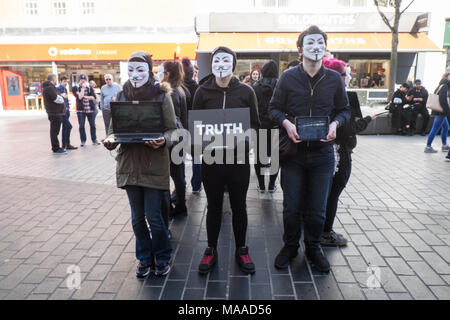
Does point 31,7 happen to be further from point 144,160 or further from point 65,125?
point 144,160

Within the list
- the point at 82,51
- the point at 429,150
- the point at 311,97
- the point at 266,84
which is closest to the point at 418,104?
the point at 429,150

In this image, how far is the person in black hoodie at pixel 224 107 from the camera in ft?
10.1

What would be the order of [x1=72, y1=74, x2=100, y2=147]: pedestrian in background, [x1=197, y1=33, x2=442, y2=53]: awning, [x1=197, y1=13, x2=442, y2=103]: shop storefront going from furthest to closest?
[x1=197, y1=13, x2=442, y2=103]: shop storefront
[x1=197, y1=33, x2=442, y2=53]: awning
[x1=72, y1=74, x2=100, y2=147]: pedestrian in background

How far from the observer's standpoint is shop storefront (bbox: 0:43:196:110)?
1891cm

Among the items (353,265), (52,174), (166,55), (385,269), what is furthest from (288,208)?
(166,55)

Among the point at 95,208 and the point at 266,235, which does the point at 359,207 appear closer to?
the point at 266,235

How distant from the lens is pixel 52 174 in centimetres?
694

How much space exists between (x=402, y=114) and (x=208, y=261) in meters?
9.86

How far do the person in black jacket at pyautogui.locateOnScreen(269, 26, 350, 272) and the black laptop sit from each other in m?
1.07

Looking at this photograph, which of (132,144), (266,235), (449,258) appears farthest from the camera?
(266,235)

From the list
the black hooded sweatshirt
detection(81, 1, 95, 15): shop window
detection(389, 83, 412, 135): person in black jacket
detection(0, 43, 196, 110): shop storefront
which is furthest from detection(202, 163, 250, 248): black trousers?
detection(81, 1, 95, 15): shop window

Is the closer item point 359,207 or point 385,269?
point 385,269

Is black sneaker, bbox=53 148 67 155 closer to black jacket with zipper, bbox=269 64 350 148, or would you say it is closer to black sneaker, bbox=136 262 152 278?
black sneaker, bbox=136 262 152 278
